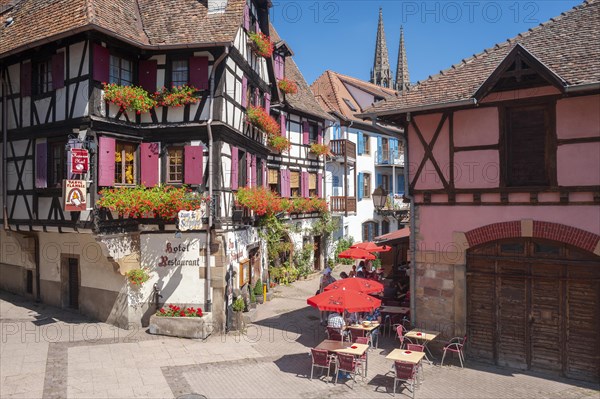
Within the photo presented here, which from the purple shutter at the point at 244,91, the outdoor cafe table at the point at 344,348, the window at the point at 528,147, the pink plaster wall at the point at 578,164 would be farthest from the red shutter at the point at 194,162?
the pink plaster wall at the point at 578,164

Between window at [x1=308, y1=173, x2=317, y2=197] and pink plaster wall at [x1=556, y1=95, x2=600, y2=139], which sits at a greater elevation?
pink plaster wall at [x1=556, y1=95, x2=600, y2=139]

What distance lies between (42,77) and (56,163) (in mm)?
2906

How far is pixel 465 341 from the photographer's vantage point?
481 inches

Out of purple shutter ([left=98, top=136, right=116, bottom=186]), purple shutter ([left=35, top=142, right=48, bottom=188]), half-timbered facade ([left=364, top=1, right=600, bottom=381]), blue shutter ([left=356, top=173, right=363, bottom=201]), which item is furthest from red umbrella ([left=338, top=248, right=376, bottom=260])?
blue shutter ([left=356, top=173, right=363, bottom=201])

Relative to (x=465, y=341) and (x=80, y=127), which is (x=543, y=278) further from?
(x=80, y=127)

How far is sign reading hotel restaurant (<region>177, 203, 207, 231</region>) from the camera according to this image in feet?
44.8

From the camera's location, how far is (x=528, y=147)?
448 inches

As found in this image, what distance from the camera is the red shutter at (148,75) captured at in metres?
15.0

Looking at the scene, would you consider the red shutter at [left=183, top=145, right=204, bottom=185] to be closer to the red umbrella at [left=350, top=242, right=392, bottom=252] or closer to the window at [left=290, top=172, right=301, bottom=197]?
the red umbrella at [left=350, top=242, right=392, bottom=252]

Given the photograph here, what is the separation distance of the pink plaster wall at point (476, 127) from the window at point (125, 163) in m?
9.60

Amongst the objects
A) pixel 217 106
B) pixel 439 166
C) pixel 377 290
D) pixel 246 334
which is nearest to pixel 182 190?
pixel 217 106

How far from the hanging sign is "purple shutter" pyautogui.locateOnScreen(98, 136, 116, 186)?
0.45 m

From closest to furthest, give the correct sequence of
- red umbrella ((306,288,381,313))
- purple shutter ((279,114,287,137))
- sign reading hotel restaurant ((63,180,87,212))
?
red umbrella ((306,288,381,313)) < sign reading hotel restaurant ((63,180,87,212)) < purple shutter ((279,114,287,137))

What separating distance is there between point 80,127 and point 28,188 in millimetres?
3481
